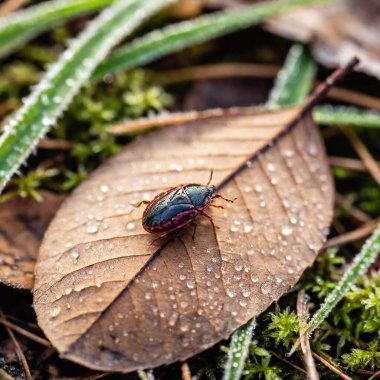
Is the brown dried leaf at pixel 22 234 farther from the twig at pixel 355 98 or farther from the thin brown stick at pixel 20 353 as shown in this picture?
the twig at pixel 355 98

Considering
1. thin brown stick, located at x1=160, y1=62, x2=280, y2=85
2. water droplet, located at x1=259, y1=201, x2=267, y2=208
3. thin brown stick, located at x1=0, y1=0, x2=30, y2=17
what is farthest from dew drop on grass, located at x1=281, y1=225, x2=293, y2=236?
thin brown stick, located at x1=0, y1=0, x2=30, y2=17

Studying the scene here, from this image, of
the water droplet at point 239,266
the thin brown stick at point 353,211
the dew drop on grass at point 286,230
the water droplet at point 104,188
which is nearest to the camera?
the water droplet at point 239,266

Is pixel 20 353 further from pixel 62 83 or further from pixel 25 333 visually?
pixel 62 83

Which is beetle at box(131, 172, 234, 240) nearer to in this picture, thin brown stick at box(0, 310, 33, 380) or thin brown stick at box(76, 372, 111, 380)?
thin brown stick at box(76, 372, 111, 380)

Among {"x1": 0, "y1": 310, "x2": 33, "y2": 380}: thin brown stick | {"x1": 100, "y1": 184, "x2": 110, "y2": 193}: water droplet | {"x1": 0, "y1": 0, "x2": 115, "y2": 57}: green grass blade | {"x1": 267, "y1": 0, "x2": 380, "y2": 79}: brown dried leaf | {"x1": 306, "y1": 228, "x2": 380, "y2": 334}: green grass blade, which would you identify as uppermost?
{"x1": 0, "y1": 0, "x2": 115, "y2": 57}: green grass blade

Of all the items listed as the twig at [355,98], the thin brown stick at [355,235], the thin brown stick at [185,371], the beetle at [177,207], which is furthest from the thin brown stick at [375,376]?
the twig at [355,98]

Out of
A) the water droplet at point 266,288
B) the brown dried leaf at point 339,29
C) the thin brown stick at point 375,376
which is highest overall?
the brown dried leaf at point 339,29
